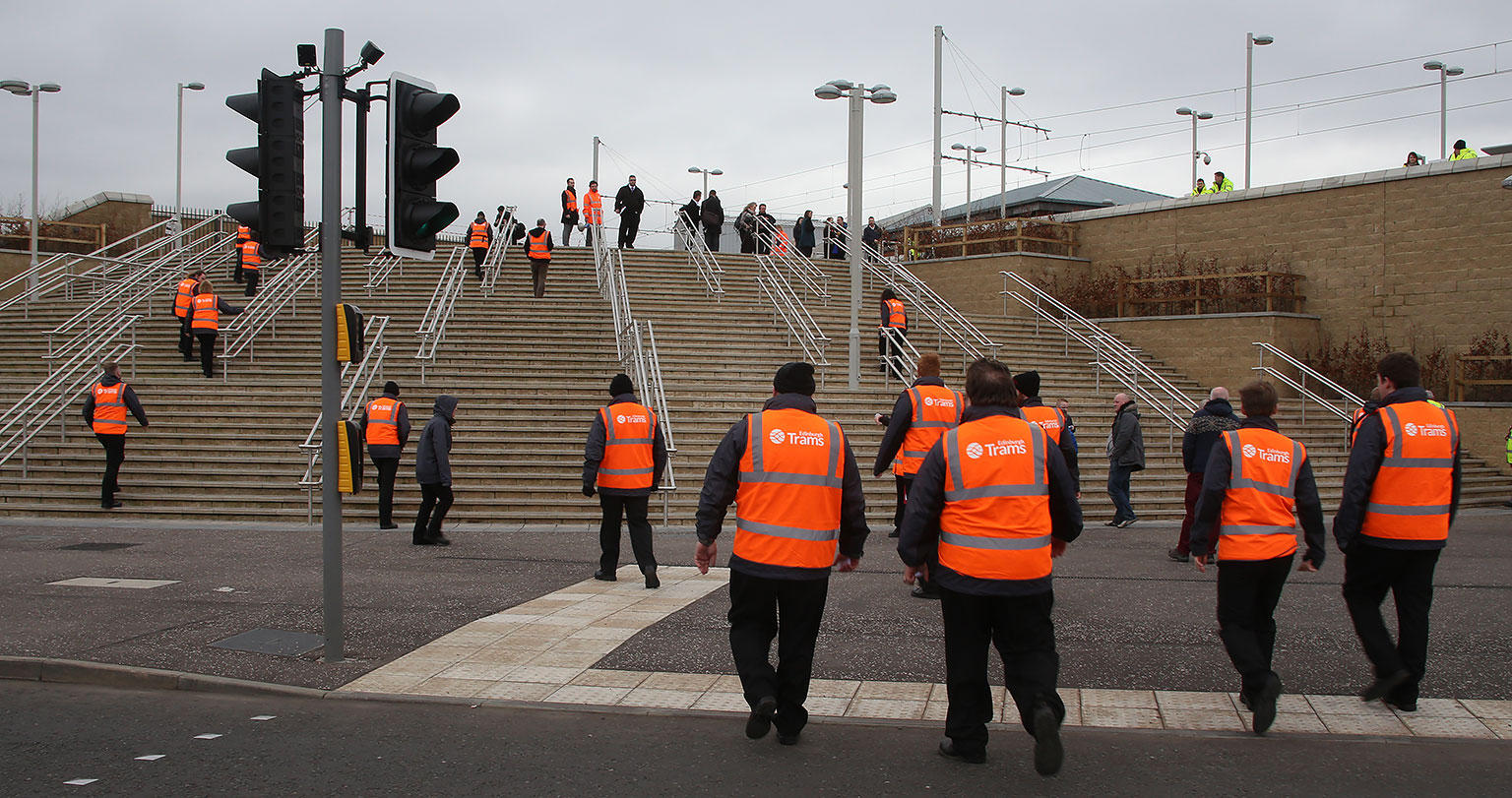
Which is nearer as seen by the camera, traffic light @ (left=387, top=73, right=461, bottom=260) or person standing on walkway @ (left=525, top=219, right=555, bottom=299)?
traffic light @ (left=387, top=73, right=461, bottom=260)

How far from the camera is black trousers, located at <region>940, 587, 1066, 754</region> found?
4703 mm

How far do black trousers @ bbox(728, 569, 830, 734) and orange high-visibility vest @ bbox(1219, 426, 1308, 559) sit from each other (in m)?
1.98

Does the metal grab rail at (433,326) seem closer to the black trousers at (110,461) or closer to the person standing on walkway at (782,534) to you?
the black trousers at (110,461)

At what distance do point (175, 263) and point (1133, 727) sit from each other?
24.9 meters

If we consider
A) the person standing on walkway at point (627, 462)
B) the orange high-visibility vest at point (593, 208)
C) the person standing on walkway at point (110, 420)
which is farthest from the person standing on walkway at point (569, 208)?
the person standing on walkway at point (627, 462)

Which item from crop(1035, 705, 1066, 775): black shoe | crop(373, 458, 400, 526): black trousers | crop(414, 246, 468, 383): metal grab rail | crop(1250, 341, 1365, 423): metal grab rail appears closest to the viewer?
crop(1035, 705, 1066, 775): black shoe

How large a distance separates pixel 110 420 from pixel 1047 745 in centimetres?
1253

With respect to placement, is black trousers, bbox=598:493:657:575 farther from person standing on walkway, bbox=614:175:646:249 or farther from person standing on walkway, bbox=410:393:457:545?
person standing on walkway, bbox=614:175:646:249

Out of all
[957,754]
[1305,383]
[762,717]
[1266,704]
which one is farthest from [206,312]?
[1305,383]

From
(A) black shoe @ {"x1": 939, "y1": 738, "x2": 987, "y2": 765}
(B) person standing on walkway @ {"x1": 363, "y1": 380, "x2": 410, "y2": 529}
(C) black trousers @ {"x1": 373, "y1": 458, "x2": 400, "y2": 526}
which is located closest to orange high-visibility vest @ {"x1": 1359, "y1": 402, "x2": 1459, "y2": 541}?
(A) black shoe @ {"x1": 939, "y1": 738, "x2": 987, "y2": 765}

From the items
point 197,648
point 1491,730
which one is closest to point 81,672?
point 197,648

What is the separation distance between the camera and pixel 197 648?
6914 mm

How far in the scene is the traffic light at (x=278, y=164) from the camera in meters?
6.29

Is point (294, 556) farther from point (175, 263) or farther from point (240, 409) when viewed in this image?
point (175, 263)
